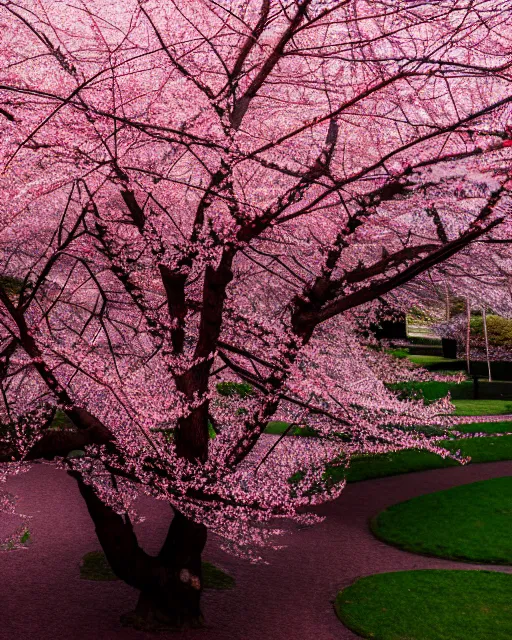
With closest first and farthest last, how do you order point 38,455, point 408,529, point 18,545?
1. point 38,455
2. point 18,545
3. point 408,529

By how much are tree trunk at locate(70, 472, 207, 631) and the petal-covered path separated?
232 millimetres

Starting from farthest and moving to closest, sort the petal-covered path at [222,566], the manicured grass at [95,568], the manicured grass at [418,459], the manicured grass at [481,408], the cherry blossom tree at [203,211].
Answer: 1. the manicured grass at [481,408]
2. the manicured grass at [418,459]
3. the manicured grass at [95,568]
4. the petal-covered path at [222,566]
5. the cherry blossom tree at [203,211]

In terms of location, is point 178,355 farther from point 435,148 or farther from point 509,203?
point 509,203

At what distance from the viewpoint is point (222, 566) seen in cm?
976

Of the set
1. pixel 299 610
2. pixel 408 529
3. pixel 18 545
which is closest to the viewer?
pixel 299 610

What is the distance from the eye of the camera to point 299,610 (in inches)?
320

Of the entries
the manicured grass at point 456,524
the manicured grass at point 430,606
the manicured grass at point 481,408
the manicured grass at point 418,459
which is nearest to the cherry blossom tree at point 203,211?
the manicured grass at point 430,606

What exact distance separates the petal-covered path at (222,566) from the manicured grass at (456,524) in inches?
11.5

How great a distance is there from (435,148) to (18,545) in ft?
24.9

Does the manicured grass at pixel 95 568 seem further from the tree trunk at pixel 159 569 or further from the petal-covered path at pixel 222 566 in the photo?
the tree trunk at pixel 159 569

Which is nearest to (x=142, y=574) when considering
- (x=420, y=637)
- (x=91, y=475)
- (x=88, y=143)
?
(x=91, y=475)

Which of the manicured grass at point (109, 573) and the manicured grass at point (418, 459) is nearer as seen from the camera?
the manicured grass at point (109, 573)

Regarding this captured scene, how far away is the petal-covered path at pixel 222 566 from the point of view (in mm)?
7559

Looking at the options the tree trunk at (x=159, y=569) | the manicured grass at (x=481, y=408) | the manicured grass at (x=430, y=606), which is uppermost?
the manicured grass at (x=481, y=408)
